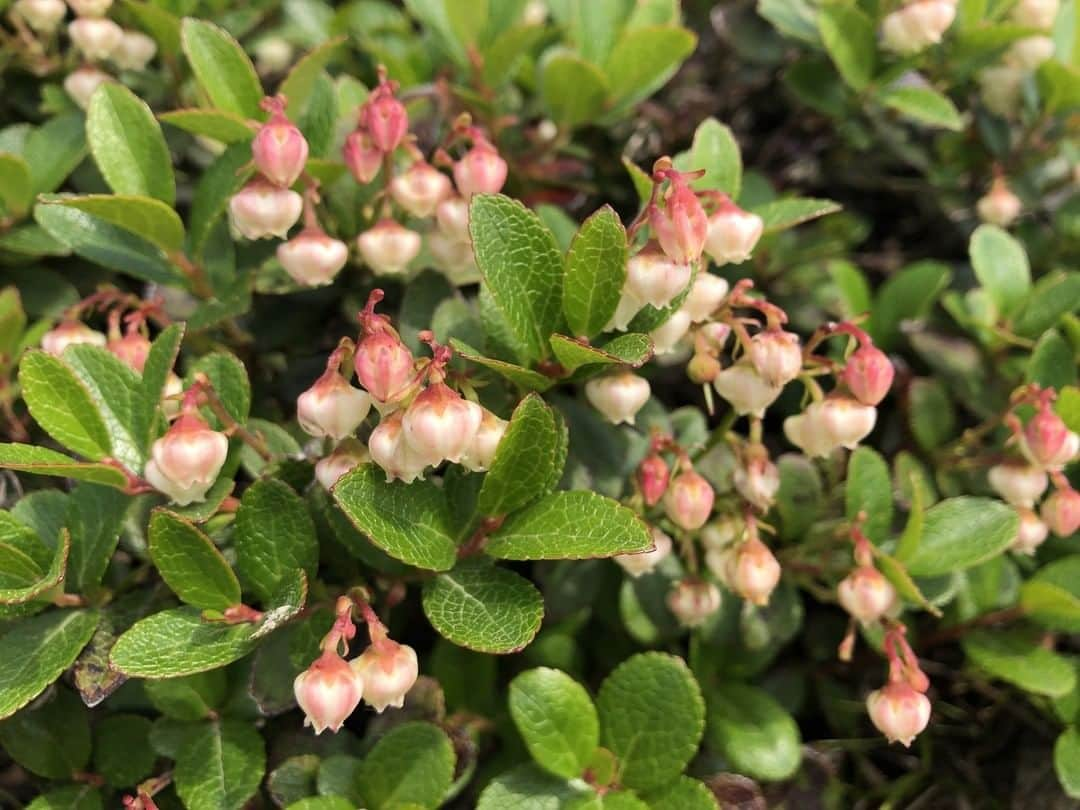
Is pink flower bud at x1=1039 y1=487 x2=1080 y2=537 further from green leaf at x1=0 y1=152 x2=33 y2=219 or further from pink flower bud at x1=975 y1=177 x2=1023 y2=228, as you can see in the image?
green leaf at x1=0 y1=152 x2=33 y2=219

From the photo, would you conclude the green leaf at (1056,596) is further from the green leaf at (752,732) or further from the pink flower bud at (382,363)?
the pink flower bud at (382,363)

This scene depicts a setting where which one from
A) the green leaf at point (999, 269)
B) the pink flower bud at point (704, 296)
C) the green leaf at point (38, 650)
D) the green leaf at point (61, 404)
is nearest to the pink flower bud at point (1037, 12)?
the green leaf at point (999, 269)

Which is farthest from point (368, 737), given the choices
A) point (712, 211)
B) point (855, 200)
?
point (855, 200)

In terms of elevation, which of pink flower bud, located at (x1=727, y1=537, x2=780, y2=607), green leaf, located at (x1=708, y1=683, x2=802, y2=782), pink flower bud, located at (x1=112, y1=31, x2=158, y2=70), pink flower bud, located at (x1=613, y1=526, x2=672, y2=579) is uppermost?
pink flower bud, located at (x1=112, y1=31, x2=158, y2=70)

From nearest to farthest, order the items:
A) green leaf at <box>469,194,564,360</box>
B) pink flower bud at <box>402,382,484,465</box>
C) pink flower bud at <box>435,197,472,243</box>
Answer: pink flower bud at <box>402,382,484,465</box> < green leaf at <box>469,194,564,360</box> < pink flower bud at <box>435,197,472,243</box>

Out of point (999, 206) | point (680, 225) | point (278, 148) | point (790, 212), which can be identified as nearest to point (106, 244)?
point (278, 148)

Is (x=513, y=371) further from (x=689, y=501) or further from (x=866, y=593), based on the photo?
(x=866, y=593)

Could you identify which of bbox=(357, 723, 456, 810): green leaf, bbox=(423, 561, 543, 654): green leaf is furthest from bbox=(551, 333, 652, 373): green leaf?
bbox=(357, 723, 456, 810): green leaf

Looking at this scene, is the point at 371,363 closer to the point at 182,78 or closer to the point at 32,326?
the point at 32,326
